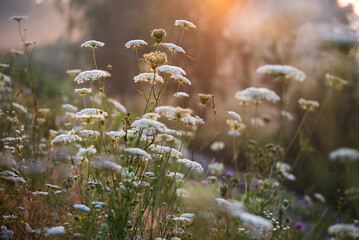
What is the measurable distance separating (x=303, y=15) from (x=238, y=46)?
6.69ft

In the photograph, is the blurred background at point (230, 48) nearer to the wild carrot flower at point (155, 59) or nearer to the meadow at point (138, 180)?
the meadow at point (138, 180)

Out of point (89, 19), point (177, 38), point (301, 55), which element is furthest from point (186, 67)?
point (89, 19)

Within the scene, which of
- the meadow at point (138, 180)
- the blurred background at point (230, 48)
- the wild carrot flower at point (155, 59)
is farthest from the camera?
the blurred background at point (230, 48)

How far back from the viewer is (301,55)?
8.23 metres

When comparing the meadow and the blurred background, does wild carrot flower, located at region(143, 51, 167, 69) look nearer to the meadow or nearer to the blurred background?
the meadow

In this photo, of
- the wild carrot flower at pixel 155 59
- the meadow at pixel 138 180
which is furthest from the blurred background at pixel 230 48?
the wild carrot flower at pixel 155 59

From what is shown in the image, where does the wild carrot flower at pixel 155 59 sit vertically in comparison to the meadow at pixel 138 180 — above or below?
above

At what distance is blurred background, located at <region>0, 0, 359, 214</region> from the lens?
257 inches

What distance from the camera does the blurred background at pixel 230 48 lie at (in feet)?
21.4

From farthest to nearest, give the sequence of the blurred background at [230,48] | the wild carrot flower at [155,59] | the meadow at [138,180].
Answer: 1. the blurred background at [230,48]
2. the wild carrot flower at [155,59]
3. the meadow at [138,180]

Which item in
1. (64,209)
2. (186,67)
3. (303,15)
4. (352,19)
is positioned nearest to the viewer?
(64,209)

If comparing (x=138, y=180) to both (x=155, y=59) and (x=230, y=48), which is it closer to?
(x=155, y=59)

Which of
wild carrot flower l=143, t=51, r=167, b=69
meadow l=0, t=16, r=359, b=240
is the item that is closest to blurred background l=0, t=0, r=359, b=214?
meadow l=0, t=16, r=359, b=240

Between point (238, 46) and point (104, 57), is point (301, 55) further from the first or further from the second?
point (104, 57)
